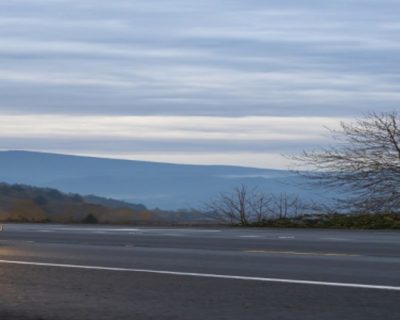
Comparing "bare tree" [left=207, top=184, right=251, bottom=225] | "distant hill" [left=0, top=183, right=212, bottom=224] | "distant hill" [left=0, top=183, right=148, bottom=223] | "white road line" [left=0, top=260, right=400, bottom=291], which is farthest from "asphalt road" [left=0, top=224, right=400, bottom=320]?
"distant hill" [left=0, top=183, right=148, bottom=223]

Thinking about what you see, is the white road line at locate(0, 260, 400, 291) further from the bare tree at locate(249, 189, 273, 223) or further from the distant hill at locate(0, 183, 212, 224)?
the distant hill at locate(0, 183, 212, 224)

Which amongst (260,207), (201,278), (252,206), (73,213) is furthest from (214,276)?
(73,213)

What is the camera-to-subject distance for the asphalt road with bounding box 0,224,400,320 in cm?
1255

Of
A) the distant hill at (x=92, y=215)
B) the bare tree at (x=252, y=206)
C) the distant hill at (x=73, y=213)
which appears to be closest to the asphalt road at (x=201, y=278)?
the bare tree at (x=252, y=206)

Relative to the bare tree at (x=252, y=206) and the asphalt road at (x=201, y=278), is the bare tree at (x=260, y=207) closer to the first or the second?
the bare tree at (x=252, y=206)

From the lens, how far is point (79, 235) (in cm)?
2598

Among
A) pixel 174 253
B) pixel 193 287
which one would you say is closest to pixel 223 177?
pixel 174 253

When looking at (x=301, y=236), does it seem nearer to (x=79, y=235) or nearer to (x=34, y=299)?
(x=79, y=235)

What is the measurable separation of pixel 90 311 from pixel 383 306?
2943 millimetres

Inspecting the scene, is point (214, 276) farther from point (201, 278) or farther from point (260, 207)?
point (260, 207)

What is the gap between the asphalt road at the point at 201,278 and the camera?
12.5m

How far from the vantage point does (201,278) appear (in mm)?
15484

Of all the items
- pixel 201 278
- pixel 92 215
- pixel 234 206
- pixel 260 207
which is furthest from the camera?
pixel 92 215

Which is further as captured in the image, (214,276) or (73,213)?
(73,213)
